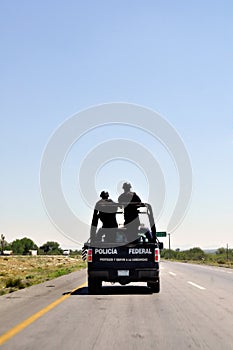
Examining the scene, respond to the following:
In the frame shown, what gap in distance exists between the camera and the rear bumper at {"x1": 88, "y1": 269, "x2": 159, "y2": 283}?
16.3 meters

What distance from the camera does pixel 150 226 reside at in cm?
1700

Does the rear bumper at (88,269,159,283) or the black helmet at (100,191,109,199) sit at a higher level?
the black helmet at (100,191,109,199)

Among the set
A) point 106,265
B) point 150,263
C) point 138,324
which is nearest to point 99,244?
point 106,265

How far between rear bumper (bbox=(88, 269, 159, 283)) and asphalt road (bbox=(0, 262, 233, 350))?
52 centimetres

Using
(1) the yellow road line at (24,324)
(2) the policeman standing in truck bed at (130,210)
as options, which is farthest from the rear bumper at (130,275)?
(1) the yellow road line at (24,324)

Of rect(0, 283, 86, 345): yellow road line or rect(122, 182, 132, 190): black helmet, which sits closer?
rect(0, 283, 86, 345): yellow road line

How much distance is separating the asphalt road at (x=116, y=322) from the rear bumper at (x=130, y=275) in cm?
52

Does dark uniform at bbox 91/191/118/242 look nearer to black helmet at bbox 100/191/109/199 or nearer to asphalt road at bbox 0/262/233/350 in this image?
black helmet at bbox 100/191/109/199

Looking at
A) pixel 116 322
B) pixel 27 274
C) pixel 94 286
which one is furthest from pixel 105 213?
pixel 27 274

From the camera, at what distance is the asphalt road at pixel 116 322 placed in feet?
26.5

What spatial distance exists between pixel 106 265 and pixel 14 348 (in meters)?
8.89

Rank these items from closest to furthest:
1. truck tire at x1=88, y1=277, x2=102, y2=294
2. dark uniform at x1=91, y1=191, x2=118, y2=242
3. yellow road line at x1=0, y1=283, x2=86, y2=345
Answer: yellow road line at x1=0, y1=283, x2=86, y2=345
truck tire at x1=88, y1=277, x2=102, y2=294
dark uniform at x1=91, y1=191, x2=118, y2=242

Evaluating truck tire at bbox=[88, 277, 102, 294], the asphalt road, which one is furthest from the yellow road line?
truck tire at bbox=[88, 277, 102, 294]

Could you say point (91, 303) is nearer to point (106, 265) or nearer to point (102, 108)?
point (106, 265)
